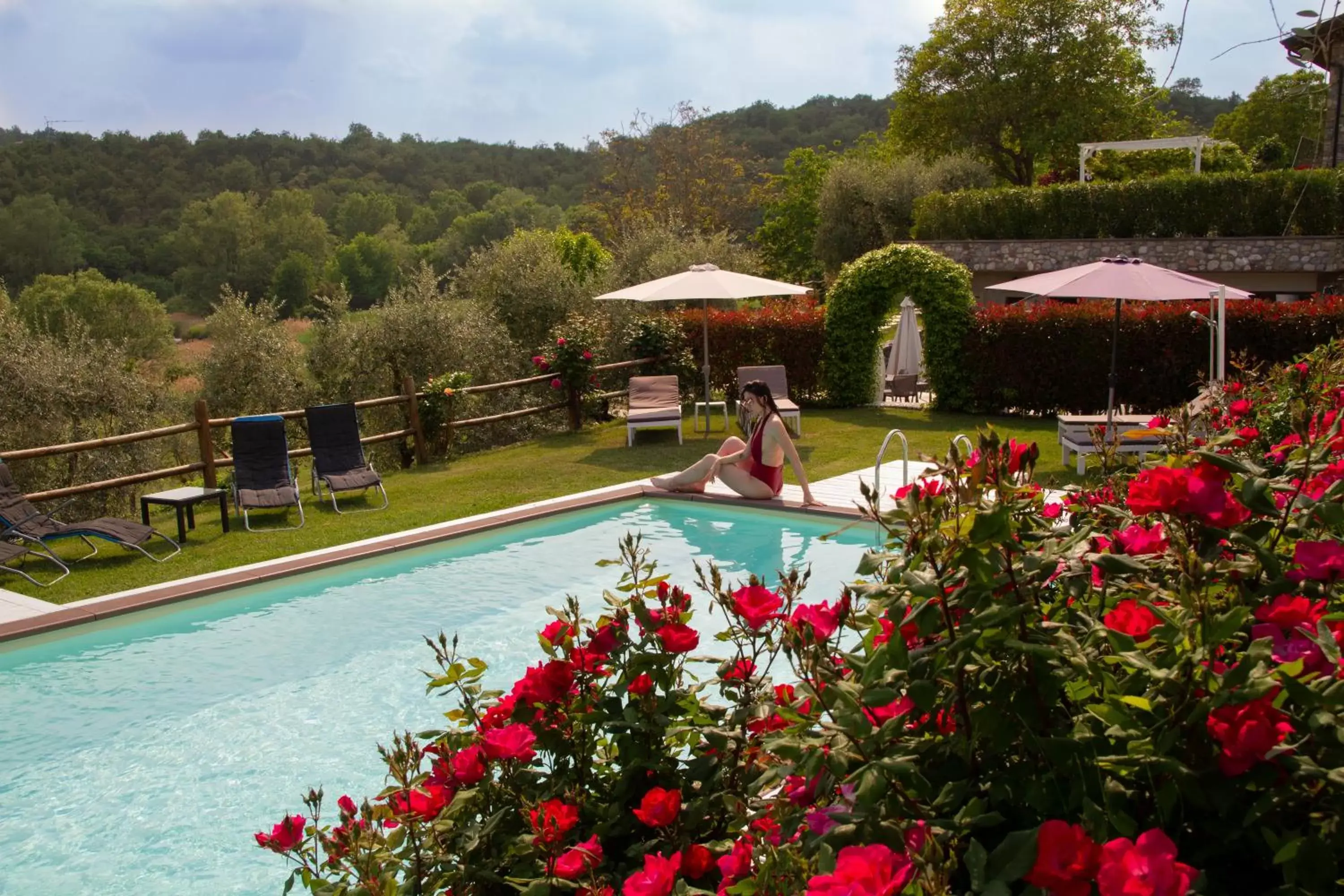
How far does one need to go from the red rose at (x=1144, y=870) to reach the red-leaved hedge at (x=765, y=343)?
15.0m

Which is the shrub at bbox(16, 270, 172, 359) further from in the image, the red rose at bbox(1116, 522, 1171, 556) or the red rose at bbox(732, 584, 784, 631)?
the red rose at bbox(1116, 522, 1171, 556)

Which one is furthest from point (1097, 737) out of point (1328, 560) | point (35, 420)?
point (35, 420)

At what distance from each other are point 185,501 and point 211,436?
13.9 feet

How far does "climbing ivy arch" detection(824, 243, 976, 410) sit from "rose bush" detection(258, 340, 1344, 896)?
13279 millimetres

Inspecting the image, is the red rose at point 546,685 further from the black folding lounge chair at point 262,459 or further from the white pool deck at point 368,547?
the black folding lounge chair at point 262,459

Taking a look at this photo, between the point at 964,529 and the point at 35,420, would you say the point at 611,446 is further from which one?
the point at 964,529

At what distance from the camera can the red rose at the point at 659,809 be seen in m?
1.94

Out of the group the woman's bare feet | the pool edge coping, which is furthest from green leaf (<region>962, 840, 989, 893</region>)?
the woman's bare feet

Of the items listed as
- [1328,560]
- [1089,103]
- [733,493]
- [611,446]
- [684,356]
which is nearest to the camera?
[1328,560]

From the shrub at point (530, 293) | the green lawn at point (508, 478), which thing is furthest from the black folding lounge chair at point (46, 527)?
the shrub at point (530, 293)

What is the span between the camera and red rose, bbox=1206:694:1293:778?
133 centimetres

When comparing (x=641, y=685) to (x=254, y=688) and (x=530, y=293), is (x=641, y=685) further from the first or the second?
(x=530, y=293)

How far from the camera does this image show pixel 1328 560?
1.56 meters

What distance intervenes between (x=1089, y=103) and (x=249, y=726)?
41.6 metres
